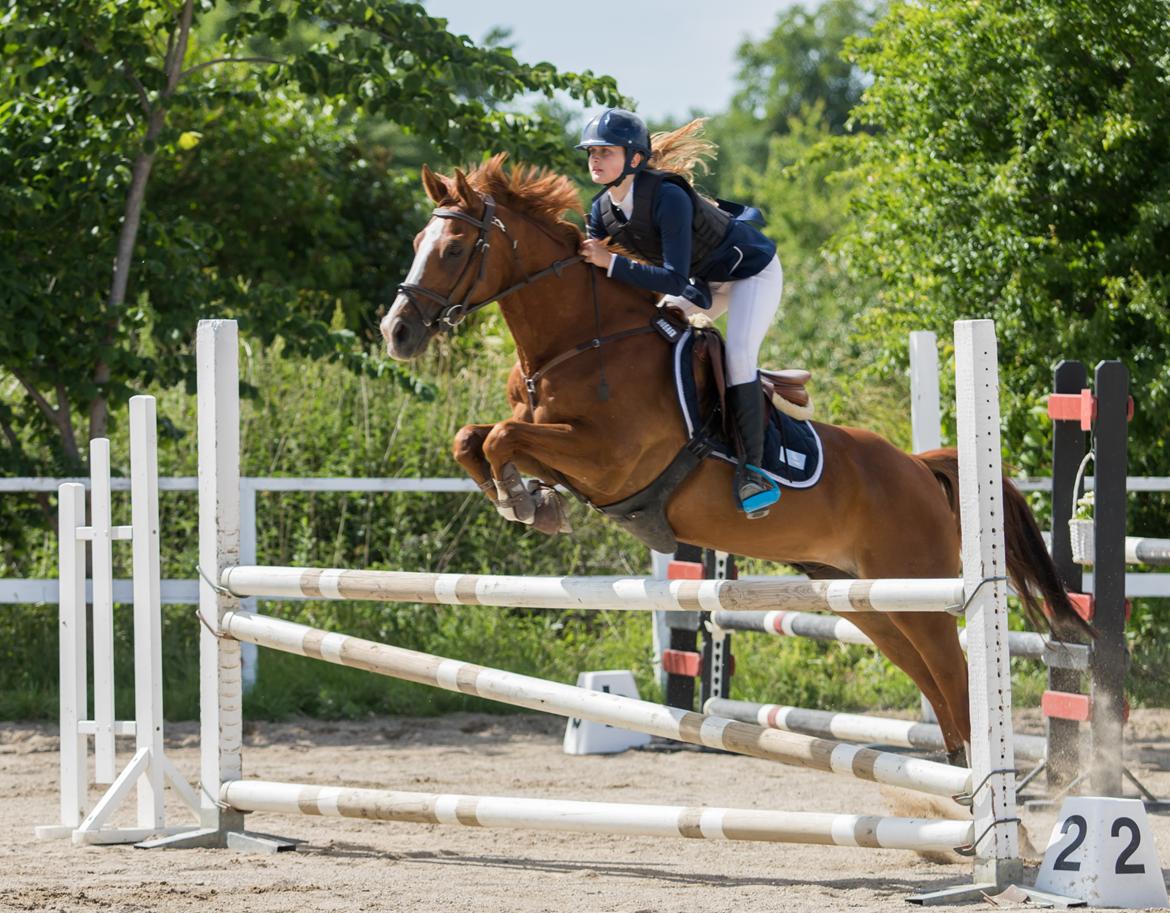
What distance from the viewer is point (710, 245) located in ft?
14.6

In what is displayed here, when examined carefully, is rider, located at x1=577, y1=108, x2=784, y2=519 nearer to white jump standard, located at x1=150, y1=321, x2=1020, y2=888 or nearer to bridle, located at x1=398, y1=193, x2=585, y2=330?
bridle, located at x1=398, y1=193, x2=585, y2=330

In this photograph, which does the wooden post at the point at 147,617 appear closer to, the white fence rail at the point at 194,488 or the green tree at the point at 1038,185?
the white fence rail at the point at 194,488

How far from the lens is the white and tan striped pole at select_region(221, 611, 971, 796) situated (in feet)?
11.7

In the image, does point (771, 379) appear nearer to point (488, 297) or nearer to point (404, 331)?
point (488, 297)

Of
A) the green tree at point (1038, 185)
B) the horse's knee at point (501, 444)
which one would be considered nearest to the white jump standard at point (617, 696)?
the horse's knee at point (501, 444)

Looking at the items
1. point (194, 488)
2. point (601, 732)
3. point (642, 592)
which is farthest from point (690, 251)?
point (194, 488)

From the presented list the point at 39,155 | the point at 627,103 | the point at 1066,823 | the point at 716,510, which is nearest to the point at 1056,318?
the point at 627,103

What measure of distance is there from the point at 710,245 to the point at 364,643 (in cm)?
162

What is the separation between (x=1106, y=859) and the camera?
343 cm

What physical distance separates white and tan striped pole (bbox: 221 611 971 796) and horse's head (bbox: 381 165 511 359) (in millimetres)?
909

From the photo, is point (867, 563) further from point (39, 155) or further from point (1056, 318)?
point (39, 155)

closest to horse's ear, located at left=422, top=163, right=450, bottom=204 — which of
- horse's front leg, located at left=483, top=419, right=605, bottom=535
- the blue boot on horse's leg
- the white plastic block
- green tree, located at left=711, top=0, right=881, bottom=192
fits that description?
horse's front leg, located at left=483, top=419, right=605, bottom=535

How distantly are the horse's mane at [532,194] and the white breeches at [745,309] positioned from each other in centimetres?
41

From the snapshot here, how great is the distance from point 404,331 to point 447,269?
28 cm
